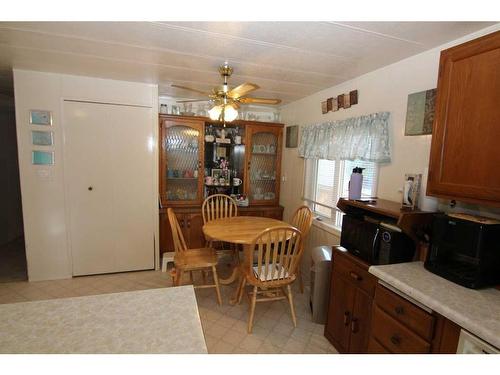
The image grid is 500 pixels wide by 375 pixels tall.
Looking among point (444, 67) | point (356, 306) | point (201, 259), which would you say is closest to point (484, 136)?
point (444, 67)

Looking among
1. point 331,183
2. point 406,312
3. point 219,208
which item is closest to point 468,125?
point 406,312

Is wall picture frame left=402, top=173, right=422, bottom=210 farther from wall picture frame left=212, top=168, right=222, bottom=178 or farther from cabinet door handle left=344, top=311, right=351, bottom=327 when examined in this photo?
wall picture frame left=212, top=168, right=222, bottom=178

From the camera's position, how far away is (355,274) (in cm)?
169

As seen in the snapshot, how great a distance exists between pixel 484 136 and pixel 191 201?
3.01 metres

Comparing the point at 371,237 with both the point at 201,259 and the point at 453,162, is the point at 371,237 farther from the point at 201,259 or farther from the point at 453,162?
the point at 201,259

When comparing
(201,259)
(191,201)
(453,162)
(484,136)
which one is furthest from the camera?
(191,201)

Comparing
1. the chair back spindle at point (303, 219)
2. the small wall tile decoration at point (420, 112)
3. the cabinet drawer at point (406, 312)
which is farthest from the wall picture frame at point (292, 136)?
the cabinet drawer at point (406, 312)

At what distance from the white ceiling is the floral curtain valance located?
44 cm

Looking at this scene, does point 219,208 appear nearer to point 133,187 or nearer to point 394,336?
point 133,187

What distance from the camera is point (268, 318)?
7.54ft

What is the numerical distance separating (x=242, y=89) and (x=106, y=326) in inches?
65.1

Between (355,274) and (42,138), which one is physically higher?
(42,138)

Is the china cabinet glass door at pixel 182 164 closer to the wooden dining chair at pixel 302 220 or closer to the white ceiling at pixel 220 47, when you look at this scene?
the white ceiling at pixel 220 47

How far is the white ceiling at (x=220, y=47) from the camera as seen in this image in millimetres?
1531
